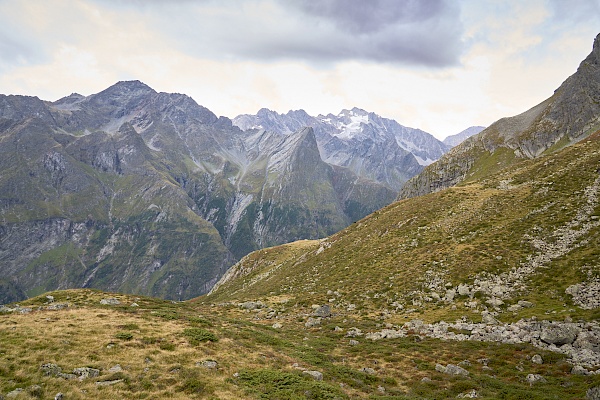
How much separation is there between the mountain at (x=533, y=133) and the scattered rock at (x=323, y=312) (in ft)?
365

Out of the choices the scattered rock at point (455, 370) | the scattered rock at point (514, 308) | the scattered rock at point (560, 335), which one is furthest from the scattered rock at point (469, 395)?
the scattered rock at point (514, 308)

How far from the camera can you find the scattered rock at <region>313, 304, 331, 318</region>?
136 feet

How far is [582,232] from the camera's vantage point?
37750 mm

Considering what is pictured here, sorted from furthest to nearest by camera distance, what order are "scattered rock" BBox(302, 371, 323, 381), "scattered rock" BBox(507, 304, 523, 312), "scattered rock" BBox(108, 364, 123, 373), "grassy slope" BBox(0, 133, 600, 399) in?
"scattered rock" BBox(507, 304, 523, 312) < "scattered rock" BBox(302, 371, 323, 381) < "grassy slope" BBox(0, 133, 600, 399) < "scattered rock" BBox(108, 364, 123, 373)

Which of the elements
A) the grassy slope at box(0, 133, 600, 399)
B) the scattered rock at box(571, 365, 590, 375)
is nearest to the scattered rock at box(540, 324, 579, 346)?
the grassy slope at box(0, 133, 600, 399)

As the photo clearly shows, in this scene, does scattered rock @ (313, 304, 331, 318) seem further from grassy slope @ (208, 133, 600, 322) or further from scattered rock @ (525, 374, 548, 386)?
scattered rock @ (525, 374, 548, 386)

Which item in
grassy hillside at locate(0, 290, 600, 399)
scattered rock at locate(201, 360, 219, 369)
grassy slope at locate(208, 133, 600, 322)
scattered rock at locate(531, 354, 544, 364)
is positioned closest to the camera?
grassy hillside at locate(0, 290, 600, 399)

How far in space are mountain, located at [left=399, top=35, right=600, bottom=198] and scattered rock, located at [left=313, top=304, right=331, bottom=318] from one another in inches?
4378

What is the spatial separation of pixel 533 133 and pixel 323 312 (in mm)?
138330

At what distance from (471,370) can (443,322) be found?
9417mm

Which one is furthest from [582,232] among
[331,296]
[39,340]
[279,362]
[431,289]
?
[39,340]

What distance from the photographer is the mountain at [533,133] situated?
399 feet

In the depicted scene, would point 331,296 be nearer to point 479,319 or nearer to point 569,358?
point 479,319

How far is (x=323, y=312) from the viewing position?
137 ft
